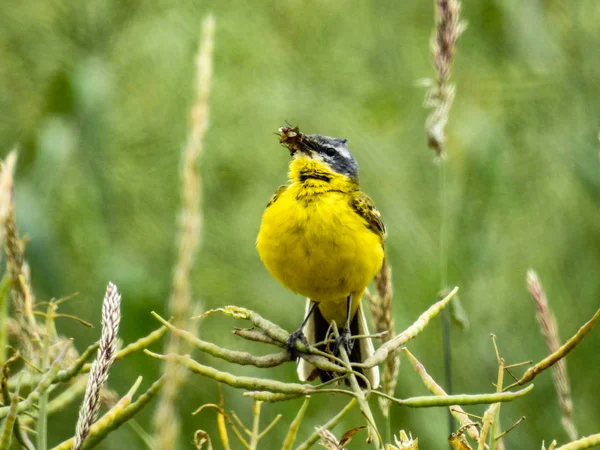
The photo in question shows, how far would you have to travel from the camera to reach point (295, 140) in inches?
167

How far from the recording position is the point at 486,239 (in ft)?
16.5

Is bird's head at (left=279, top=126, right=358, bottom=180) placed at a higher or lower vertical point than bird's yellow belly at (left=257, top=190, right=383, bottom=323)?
higher

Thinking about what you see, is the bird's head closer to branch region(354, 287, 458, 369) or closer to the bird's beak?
the bird's beak

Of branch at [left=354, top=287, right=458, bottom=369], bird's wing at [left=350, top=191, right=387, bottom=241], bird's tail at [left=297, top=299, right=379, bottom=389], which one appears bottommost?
bird's tail at [left=297, top=299, right=379, bottom=389]

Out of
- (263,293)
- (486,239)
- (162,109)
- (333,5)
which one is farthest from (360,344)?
(333,5)

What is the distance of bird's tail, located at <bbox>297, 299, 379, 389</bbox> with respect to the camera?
12.3 ft

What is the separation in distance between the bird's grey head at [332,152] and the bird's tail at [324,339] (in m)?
0.74

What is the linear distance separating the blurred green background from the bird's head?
34.5 inches

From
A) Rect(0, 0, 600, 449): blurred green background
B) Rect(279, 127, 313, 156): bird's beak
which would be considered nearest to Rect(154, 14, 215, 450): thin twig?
Rect(279, 127, 313, 156): bird's beak

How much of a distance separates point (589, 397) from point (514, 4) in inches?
106

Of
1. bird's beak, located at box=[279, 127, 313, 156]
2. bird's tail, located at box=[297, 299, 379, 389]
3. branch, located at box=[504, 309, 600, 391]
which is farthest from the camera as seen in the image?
bird's beak, located at box=[279, 127, 313, 156]

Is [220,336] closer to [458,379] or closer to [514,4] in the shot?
[458,379]

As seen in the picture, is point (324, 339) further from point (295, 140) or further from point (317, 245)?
point (295, 140)

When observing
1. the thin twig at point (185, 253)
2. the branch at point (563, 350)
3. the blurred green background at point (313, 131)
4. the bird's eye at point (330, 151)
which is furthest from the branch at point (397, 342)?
the blurred green background at point (313, 131)
